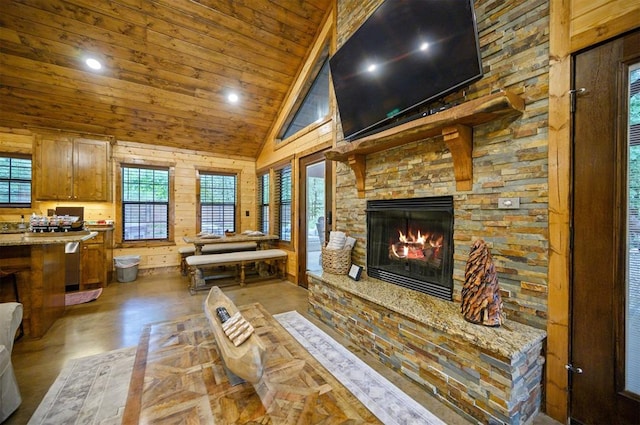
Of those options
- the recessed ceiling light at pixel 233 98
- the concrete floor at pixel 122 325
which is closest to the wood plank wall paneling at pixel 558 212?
the concrete floor at pixel 122 325

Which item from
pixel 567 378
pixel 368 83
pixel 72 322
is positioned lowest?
pixel 72 322

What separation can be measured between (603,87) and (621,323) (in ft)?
4.35

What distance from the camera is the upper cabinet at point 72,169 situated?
4.36 metres

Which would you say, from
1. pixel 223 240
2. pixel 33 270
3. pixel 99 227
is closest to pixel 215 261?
pixel 223 240

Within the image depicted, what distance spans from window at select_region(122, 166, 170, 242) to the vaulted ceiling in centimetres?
77

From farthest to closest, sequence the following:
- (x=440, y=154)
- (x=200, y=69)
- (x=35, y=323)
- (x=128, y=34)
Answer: (x=200, y=69)
(x=128, y=34)
(x=35, y=323)
(x=440, y=154)

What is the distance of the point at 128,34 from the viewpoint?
3549 mm

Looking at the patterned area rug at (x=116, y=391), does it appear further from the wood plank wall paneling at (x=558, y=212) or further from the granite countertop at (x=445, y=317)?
the wood plank wall paneling at (x=558, y=212)

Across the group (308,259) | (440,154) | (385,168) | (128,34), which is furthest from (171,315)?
(128,34)

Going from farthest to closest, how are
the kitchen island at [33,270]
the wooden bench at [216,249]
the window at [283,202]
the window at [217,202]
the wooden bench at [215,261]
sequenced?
the window at [217,202] < the window at [283,202] < the wooden bench at [216,249] < the wooden bench at [215,261] < the kitchen island at [33,270]

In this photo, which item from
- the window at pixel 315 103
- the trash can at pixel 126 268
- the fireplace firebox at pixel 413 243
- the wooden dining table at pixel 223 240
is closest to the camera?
the fireplace firebox at pixel 413 243

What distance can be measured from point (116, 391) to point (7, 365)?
0.63 m

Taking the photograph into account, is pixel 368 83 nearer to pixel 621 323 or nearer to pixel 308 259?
pixel 621 323

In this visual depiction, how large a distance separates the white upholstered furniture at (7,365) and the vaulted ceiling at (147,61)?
3.64m
